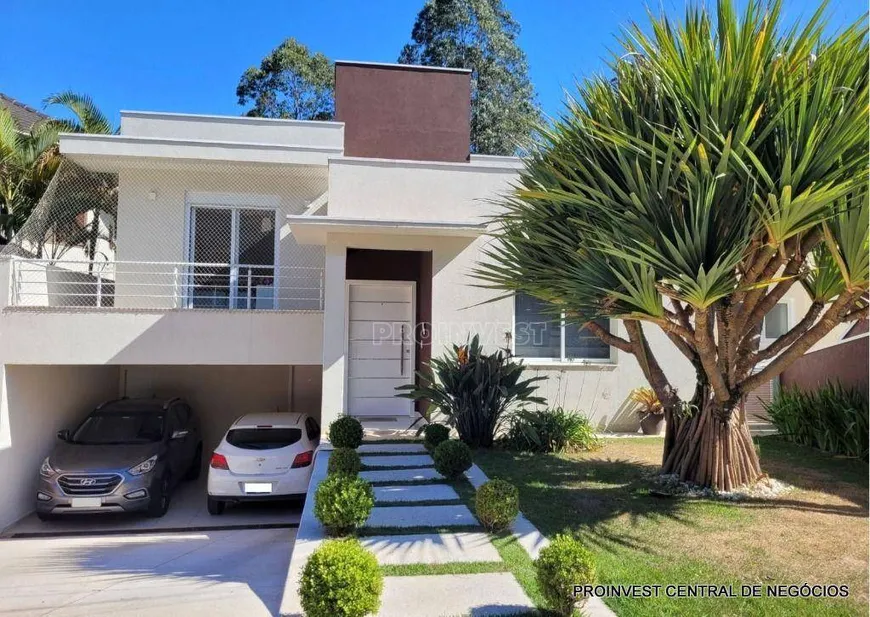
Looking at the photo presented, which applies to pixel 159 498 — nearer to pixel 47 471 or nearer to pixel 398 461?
pixel 47 471

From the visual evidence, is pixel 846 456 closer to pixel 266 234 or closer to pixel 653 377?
pixel 653 377

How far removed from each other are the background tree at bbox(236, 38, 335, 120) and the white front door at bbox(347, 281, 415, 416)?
55.1ft

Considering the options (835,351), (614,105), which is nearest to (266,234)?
(614,105)

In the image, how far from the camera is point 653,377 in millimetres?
6699

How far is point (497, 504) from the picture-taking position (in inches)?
196

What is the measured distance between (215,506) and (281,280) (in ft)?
14.5

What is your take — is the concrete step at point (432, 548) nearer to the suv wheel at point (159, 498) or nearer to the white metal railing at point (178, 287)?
the suv wheel at point (159, 498)

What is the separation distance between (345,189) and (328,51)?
63.2 ft

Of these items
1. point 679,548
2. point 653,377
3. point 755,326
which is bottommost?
point 679,548

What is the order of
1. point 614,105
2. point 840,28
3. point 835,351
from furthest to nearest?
point 835,351 < point 614,105 < point 840,28

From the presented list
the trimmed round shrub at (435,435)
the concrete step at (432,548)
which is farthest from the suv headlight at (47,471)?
the concrete step at (432,548)

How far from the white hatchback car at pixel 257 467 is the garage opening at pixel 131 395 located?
1.91 ft

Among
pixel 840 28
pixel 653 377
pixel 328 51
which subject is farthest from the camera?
pixel 328 51

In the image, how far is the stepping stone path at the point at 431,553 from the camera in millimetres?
3846
